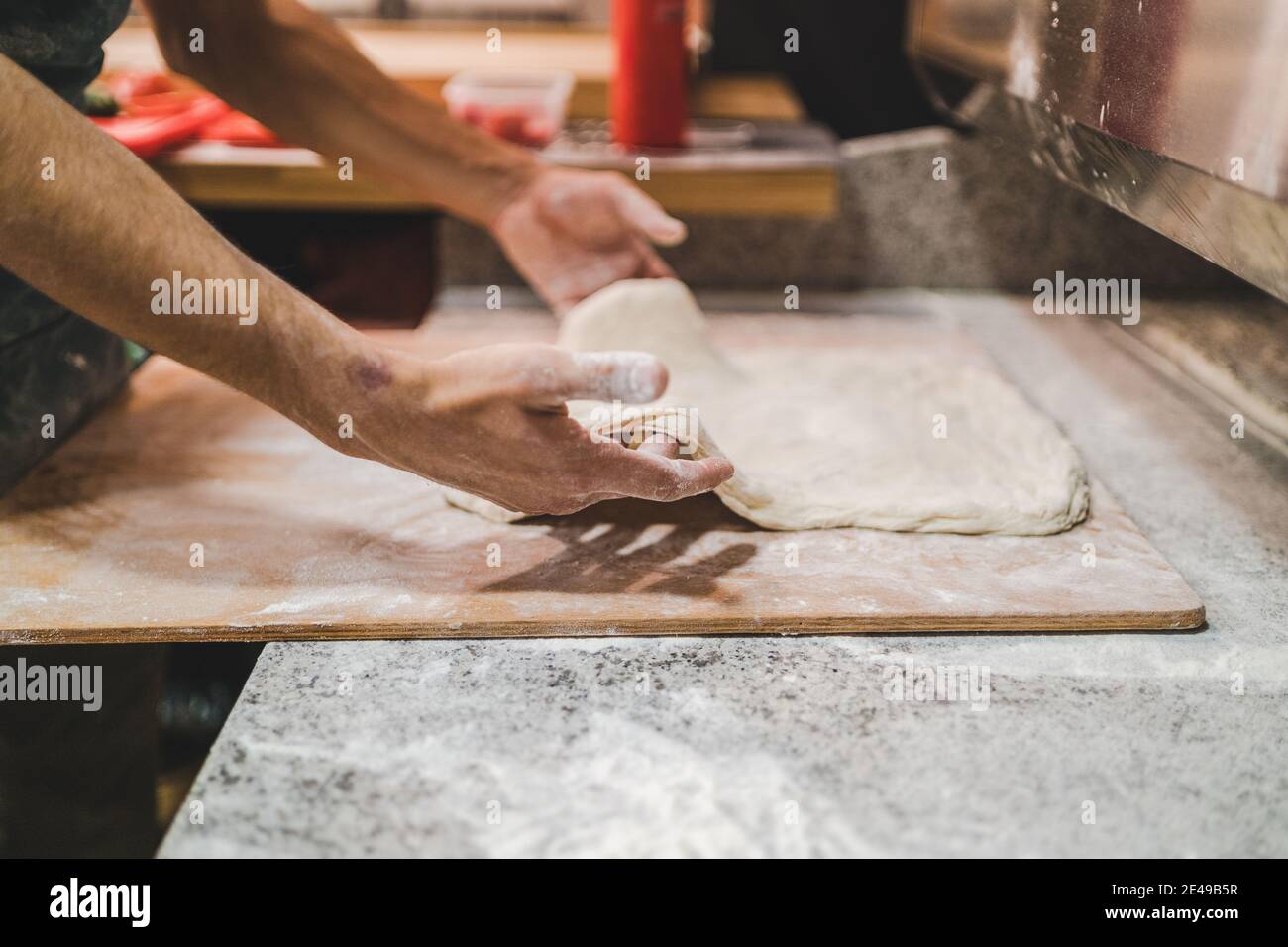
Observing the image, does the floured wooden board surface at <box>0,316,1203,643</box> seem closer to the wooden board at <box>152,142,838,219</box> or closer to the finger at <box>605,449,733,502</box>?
the finger at <box>605,449,733,502</box>

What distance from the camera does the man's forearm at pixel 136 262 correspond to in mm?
873

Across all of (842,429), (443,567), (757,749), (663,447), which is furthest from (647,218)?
(757,749)

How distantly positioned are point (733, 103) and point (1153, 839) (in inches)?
76.7

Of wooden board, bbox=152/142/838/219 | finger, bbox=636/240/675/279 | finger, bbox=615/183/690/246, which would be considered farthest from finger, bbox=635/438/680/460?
wooden board, bbox=152/142/838/219

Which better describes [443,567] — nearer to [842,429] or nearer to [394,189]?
[842,429]

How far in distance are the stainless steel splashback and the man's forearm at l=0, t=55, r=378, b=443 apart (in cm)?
73

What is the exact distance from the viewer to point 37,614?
3.19ft

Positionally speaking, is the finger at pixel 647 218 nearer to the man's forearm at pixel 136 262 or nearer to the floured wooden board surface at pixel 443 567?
the floured wooden board surface at pixel 443 567

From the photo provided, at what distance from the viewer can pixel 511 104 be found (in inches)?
79.2

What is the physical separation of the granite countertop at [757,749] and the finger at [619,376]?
0.24 meters

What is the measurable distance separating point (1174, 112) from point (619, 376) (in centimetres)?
53

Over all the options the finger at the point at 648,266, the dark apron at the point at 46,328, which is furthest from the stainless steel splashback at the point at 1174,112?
the dark apron at the point at 46,328
